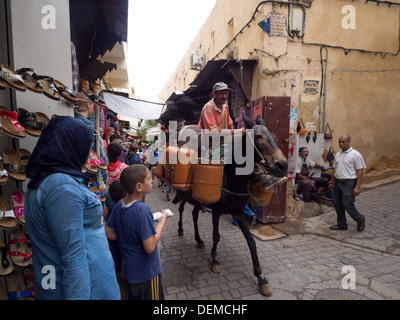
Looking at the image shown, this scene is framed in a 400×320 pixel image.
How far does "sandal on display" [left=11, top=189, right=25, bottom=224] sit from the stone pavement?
2.03m

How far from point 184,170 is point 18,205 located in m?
2.01

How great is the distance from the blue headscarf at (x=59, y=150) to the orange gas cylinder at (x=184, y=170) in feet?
6.34

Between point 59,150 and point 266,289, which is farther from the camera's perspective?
point 266,289

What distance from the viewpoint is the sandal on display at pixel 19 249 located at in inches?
77.2

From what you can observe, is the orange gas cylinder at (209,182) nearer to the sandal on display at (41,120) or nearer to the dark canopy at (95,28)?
the sandal on display at (41,120)

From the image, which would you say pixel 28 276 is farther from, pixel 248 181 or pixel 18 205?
pixel 248 181

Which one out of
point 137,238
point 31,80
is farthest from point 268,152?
point 31,80

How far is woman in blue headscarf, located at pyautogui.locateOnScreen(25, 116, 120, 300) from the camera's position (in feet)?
3.91

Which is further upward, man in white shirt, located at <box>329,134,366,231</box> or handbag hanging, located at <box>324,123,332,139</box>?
handbag hanging, located at <box>324,123,332,139</box>

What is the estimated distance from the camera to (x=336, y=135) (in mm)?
7105

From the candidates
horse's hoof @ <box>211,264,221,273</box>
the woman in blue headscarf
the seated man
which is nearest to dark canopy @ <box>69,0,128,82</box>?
the woman in blue headscarf

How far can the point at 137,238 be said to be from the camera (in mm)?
1800

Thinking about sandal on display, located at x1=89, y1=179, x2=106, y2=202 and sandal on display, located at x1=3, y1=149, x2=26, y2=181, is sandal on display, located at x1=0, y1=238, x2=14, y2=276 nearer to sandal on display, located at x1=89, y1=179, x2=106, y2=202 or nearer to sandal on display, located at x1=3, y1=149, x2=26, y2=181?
sandal on display, located at x1=3, y1=149, x2=26, y2=181

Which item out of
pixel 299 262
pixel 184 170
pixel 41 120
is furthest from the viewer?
pixel 299 262
